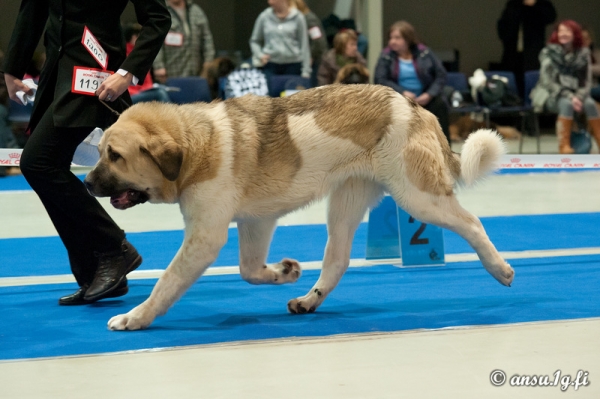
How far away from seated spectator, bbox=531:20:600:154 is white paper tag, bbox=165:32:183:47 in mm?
4807

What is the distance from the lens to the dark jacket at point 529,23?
1295 cm

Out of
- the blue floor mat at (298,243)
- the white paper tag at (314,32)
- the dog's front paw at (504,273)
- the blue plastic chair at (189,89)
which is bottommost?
the blue floor mat at (298,243)

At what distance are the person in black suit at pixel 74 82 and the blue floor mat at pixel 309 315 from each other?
0.40 metres

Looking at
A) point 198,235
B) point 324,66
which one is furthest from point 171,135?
point 324,66

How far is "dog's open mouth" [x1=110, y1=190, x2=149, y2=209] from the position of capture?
351 cm

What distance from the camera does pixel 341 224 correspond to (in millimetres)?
3996

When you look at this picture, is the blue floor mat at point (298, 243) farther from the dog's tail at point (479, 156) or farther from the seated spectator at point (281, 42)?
the seated spectator at point (281, 42)

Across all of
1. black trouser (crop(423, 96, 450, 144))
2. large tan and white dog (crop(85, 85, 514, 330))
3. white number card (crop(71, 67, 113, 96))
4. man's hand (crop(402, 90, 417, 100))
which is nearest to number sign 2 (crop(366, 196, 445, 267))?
large tan and white dog (crop(85, 85, 514, 330))

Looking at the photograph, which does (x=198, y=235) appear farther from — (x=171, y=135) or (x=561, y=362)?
(x=561, y=362)

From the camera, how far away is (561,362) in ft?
9.67

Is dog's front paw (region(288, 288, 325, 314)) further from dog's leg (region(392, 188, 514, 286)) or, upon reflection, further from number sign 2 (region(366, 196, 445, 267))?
number sign 2 (region(366, 196, 445, 267))

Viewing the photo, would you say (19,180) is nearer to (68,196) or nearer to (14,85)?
(14,85)

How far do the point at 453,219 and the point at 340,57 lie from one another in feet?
22.9

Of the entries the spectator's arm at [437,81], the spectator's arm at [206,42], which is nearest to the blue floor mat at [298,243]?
the spectator's arm at [437,81]
